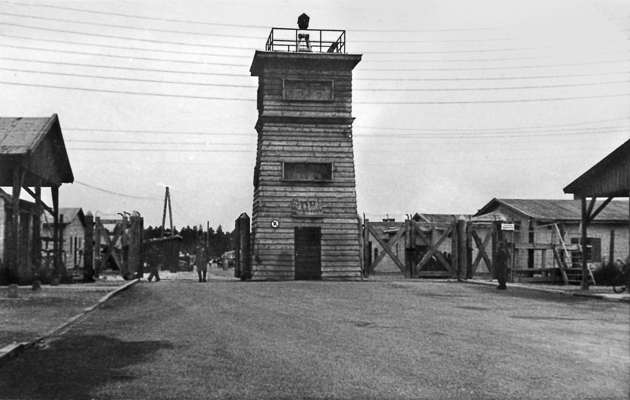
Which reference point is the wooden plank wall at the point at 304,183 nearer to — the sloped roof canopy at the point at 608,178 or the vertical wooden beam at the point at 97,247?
the vertical wooden beam at the point at 97,247

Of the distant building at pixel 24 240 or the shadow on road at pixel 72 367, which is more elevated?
the distant building at pixel 24 240

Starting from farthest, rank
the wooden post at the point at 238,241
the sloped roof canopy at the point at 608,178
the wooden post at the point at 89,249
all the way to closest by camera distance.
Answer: the wooden post at the point at 238,241, the wooden post at the point at 89,249, the sloped roof canopy at the point at 608,178

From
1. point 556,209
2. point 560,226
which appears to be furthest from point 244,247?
point 556,209

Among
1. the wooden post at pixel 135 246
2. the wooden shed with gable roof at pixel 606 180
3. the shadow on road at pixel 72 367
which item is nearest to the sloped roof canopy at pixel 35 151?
the wooden post at pixel 135 246

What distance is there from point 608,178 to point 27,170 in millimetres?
18696

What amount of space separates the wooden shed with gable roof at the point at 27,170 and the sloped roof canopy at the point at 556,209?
86.6ft

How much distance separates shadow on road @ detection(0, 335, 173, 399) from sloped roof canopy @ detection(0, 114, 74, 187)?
14.4m

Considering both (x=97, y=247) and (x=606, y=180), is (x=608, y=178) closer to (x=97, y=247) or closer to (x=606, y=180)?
(x=606, y=180)

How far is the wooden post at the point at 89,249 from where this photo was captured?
28.5 meters

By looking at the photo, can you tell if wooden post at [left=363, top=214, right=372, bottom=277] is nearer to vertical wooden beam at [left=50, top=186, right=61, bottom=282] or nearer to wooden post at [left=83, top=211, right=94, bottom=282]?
wooden post at [left=83, top=211, right=94, bottom=282]

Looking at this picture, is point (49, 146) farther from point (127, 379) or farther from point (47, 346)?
point (127, 379)

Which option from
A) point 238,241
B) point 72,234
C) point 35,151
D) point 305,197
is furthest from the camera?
point 72,234

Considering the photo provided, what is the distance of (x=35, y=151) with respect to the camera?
25.3m

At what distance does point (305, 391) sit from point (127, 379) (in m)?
2.05
